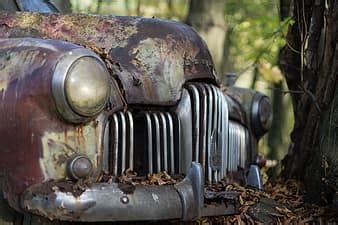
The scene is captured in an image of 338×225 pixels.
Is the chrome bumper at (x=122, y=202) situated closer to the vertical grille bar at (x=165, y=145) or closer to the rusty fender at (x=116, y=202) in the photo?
the rusty fender at (x=116, y=202)

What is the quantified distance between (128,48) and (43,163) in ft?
3.07

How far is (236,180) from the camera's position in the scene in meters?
4.79

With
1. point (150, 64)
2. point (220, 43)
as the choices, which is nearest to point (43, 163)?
point (150, 64)

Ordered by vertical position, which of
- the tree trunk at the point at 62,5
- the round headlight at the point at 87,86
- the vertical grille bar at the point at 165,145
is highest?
the tree trunk at the point at 62,5

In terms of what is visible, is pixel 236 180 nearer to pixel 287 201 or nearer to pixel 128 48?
pixel 287 201

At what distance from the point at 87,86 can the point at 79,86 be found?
0.04 metres

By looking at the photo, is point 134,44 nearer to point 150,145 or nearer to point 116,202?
point 150,145

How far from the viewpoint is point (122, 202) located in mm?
3359

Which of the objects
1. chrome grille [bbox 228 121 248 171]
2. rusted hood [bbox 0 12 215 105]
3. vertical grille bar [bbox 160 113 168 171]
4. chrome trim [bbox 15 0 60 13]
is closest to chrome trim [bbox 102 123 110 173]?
rusted hood [bbox 0 12 215 105]

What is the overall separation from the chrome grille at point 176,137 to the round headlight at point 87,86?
0.87 ft

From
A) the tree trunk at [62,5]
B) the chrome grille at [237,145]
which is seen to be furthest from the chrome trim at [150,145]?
the tree trunk at [62,5]

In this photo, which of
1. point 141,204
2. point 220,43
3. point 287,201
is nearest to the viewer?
point 141,204

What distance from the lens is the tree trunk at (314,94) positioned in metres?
4.16

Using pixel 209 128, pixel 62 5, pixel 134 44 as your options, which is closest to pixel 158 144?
pixel 209 128
